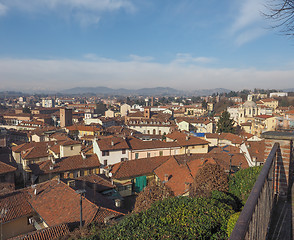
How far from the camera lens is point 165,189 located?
11.1 metres

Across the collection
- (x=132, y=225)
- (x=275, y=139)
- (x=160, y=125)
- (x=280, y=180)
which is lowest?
(x=160, y=125)

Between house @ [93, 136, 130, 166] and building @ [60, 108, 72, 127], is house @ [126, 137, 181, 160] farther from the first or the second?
building @ [60, 108, 72, 127]

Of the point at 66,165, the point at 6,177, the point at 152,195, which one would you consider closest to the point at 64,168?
the point at 66,165

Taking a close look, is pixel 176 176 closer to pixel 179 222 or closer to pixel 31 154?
pixel 179 222

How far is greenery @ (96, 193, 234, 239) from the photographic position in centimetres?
500

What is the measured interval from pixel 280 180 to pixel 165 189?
6681mm

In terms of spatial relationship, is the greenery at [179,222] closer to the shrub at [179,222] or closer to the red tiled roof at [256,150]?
the shrub at [179,222]

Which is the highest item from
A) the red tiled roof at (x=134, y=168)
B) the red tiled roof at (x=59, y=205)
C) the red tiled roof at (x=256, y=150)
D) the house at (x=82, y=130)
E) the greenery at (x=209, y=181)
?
the greenery at (x=209, y=181)

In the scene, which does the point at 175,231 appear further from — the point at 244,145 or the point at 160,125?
the point at 160,125

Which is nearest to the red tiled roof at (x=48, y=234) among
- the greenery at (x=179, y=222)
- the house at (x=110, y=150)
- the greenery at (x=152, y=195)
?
the greenery at (x=152, y=195)

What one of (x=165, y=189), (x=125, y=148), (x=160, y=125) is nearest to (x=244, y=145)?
(x=125, y=148)

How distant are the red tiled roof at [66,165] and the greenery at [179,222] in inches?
680

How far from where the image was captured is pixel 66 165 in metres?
22.9

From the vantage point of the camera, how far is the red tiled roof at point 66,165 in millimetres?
21716
